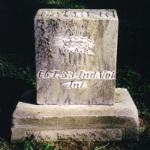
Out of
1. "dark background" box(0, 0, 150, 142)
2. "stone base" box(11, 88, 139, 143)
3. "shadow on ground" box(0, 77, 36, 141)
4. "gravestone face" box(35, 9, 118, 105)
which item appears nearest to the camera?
"gravestone face" box(35, 9, 118, 105)

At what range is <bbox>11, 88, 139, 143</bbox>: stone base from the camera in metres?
2.50

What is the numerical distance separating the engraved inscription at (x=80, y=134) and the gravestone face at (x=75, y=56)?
0.28m

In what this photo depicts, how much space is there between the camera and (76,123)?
2.52m

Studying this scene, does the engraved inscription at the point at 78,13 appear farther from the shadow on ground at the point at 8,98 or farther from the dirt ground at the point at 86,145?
the dirt ground at the point at 86,145

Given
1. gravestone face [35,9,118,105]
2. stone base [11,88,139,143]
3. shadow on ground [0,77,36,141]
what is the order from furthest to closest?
1. shadow on ground [0,77,36,141]
2. stone base [11,88,139,143]
3. gravestone face [35,9,118,105]

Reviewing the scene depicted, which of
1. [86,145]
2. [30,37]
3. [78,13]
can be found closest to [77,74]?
[78,13]

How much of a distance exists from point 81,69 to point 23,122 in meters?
0.75

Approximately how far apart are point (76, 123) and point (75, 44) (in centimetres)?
75

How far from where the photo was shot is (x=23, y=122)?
252cm

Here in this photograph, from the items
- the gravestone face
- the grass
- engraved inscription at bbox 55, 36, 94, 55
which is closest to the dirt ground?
the grass

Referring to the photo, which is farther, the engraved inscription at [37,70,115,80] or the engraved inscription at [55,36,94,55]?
the engraved inscription at [37,70,115,80]

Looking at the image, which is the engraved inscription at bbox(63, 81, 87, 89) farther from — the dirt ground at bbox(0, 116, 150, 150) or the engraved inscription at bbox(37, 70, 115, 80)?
the dirt ground at bbox(0, 116, 150, 150)

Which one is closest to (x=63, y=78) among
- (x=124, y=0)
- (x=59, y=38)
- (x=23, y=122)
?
(x=59, y=38)

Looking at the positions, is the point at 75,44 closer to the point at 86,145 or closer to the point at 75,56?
the point at 75,56
